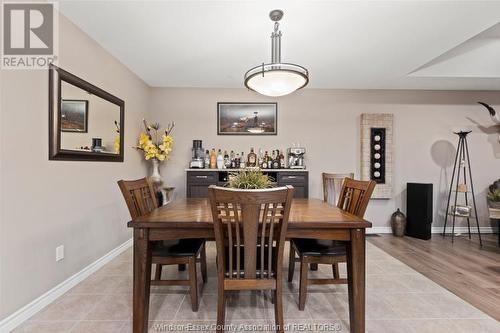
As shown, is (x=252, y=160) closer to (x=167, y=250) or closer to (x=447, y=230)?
(x=167, y=250)

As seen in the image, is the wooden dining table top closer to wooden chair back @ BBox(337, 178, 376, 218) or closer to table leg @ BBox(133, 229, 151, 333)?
table leg @ BBox(133, 229, 151, 333)

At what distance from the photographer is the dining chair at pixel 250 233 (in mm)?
1326

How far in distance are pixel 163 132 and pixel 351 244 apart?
3607mm

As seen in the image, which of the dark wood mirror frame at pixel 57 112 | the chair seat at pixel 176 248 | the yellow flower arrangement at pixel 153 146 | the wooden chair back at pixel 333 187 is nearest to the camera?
the chair seat at pixel 176 248

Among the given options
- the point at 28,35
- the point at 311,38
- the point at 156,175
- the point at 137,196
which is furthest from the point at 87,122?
the point at 311,38

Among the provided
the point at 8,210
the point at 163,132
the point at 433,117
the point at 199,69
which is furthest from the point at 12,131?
the point at 433,117

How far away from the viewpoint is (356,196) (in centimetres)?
198

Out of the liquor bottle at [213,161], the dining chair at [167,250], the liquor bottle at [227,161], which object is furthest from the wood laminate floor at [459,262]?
the liquor bottle at [213,161]

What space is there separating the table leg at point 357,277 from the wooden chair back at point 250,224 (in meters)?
0.47

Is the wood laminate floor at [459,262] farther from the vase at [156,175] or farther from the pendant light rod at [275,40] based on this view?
the vase at [156,175]

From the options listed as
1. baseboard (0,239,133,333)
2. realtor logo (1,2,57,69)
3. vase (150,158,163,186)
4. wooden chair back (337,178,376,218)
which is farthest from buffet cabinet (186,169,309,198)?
realtor logo (1,2,57,69)

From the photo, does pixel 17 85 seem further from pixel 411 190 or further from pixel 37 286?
pixel 411 190

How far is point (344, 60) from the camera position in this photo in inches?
121

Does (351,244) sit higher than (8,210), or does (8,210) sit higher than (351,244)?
(8,210)
